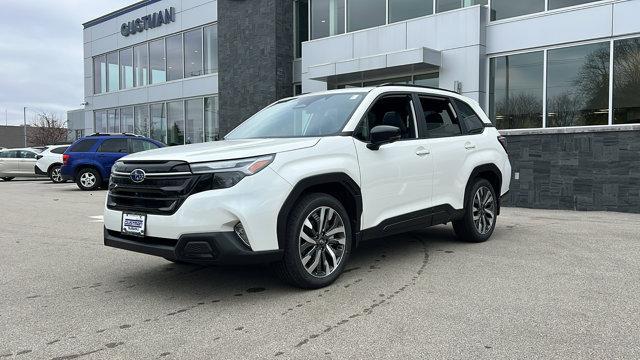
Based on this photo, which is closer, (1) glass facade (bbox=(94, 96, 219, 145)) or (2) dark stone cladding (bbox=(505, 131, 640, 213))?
(2) dark stone cladding (bbox=(505, 131, 640, 213))

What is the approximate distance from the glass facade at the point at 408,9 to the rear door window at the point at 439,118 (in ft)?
28.1

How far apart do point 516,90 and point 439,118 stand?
7.37m

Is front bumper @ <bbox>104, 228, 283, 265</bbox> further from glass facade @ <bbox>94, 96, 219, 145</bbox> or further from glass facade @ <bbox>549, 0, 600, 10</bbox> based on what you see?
glass facade @ <bbox>94, 96, 219, 145</bbox>

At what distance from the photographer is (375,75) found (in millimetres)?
14656

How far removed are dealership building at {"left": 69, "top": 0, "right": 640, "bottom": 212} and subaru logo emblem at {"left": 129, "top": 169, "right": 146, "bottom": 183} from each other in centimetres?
949

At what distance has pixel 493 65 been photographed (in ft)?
42.2

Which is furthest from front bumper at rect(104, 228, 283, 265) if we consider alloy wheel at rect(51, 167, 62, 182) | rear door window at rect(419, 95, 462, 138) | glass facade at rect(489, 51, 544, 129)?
alloy wheel at rect(51, 167, 62, 182)

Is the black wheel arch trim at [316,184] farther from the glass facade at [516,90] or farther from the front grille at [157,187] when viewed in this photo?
the glass facade at [516,90]

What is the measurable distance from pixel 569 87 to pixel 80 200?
11851 millimetres

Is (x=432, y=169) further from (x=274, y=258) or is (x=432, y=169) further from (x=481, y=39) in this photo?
(x=481, y=39)

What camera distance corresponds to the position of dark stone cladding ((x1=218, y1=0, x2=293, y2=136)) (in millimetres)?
18016

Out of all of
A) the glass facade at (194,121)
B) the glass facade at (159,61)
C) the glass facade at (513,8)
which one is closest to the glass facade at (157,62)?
the glass facade at (159,61)

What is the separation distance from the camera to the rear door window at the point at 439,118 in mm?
5781

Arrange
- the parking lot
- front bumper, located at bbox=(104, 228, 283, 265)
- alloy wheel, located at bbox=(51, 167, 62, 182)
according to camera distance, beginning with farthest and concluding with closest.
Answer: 1. alloy wheel, located at bbox=(51, 167, 62, 182)
2. front bumper, located at bbox=(104, 228, 283, 265)
3. the parking lot
